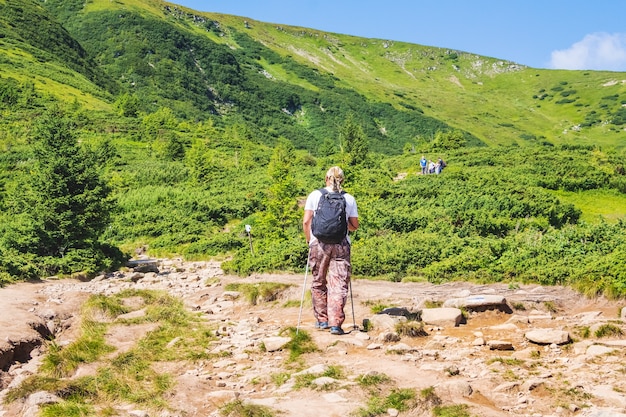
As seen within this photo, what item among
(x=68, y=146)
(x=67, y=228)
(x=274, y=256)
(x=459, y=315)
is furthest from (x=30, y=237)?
(x=459, y=315)

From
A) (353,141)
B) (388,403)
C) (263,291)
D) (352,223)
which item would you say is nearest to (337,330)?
(352,223)

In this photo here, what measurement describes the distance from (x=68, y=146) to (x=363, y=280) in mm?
12649

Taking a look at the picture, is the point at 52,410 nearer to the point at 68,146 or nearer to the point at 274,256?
the point at 274,256

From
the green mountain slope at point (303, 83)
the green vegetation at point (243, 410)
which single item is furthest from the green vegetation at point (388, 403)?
the green mountain slope at point (303, 83)

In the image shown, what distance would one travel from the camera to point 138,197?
1416 inches

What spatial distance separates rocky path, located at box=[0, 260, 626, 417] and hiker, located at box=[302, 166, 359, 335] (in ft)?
1.77

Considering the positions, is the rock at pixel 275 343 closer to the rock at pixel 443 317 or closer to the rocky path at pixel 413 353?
the rocky path at pixel 413 353

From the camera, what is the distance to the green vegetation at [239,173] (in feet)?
50.3

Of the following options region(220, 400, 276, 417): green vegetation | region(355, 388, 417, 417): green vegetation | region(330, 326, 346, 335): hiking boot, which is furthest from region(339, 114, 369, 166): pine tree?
region(220, 400, 276, 417): green vegetation

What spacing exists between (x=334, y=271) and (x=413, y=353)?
174cm

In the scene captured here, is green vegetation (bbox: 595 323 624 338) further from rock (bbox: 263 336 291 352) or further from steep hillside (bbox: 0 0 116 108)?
steep hillside (bbox: 0 0 116 108)

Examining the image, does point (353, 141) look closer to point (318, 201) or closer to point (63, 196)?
point (63, 196)

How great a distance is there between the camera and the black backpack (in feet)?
25.5

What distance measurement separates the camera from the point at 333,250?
803 cm
